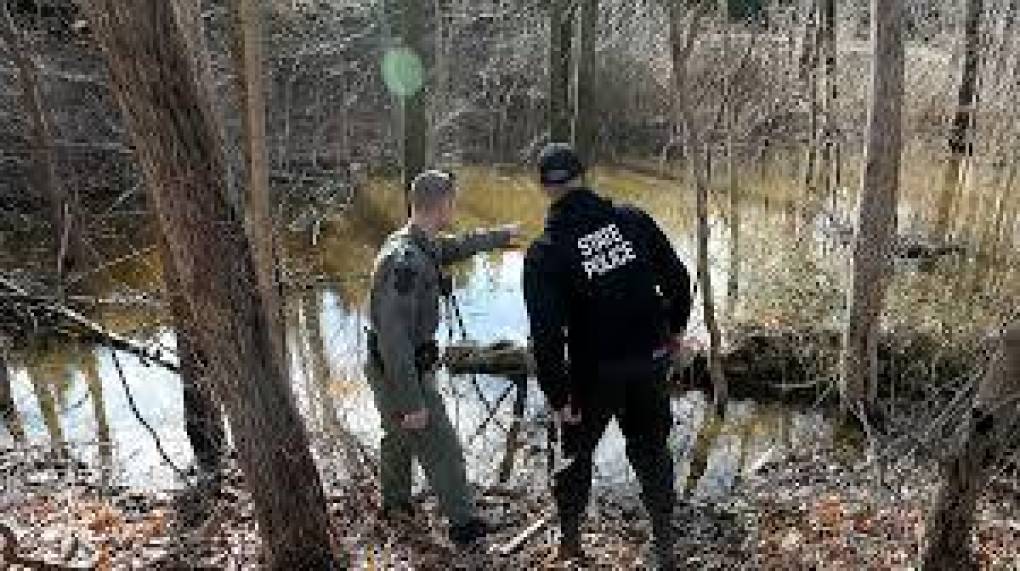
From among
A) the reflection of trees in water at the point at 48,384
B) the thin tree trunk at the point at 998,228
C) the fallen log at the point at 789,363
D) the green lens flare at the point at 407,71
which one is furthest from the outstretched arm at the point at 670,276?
the green lens flare at the point at 407,71

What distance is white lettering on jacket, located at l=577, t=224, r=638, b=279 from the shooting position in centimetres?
534

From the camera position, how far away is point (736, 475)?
27.4ft

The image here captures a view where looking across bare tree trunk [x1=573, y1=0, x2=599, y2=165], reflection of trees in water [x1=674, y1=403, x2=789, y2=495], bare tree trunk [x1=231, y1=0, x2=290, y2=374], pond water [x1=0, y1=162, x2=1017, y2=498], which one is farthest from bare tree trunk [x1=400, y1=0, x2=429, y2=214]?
bare tree trunk [x1=231, y1=0, x2=290, y2=374]

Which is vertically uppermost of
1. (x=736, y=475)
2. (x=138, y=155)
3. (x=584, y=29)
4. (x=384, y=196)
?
(x=584, y=29)

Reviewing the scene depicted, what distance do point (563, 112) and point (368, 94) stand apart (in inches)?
182

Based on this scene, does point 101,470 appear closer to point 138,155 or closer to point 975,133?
point 138,155

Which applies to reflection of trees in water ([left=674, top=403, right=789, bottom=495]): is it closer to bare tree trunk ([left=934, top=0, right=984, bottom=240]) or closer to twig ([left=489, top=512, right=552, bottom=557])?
twig ([left=489, top=512, right=552, bottom=557])

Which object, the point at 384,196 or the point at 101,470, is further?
the point at 384,196

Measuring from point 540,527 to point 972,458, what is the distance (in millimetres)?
2599

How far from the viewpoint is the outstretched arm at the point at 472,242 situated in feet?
20.3

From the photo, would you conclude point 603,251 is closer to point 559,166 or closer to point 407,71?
point 559,166

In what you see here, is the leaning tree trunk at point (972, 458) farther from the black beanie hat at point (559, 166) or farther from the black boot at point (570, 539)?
the black beanie hat at point (559, 166)

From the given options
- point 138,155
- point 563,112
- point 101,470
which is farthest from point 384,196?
point 138,155

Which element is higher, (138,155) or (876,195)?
(138,155)
